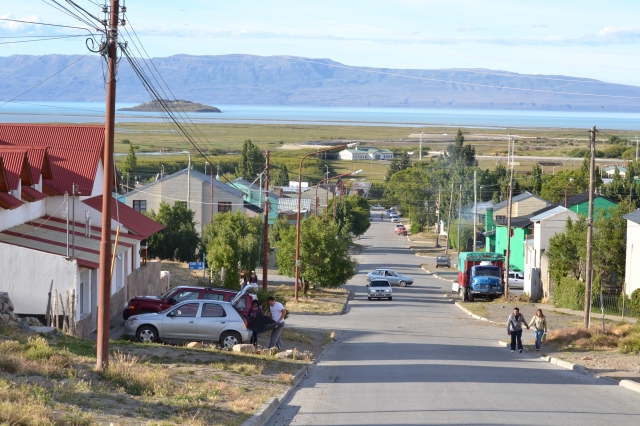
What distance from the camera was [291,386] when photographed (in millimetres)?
17484

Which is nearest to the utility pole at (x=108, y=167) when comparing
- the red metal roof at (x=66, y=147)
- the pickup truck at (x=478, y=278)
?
the red metal roof at (x=66, y=147)

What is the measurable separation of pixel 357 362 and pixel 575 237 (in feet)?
93.5

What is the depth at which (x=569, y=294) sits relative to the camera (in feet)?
157

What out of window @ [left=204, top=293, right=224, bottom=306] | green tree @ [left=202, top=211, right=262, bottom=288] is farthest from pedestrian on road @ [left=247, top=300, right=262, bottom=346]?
green tree @ [left=202, top=211, right=262, bottom=288]

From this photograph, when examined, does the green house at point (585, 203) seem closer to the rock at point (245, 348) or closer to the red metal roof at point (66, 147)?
the red metal roof at point (66, 147)

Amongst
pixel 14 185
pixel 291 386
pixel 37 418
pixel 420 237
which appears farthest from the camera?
pixel 420 237

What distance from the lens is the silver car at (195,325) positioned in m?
23.0

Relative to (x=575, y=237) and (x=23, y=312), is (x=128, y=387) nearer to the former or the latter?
(x=23, y=312)

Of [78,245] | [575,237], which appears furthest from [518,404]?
[575,237]

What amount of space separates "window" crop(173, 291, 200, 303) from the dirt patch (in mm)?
6289

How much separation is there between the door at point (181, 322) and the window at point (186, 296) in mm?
3656

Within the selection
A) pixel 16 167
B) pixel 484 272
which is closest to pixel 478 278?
pixel 484 272

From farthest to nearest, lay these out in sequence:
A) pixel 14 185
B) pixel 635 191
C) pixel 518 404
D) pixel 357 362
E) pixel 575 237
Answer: pixel 635 191 → pixel 575 237 → pixel 14 185 → pixel 357 362 → pixel 518 404

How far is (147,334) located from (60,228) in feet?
25.8
